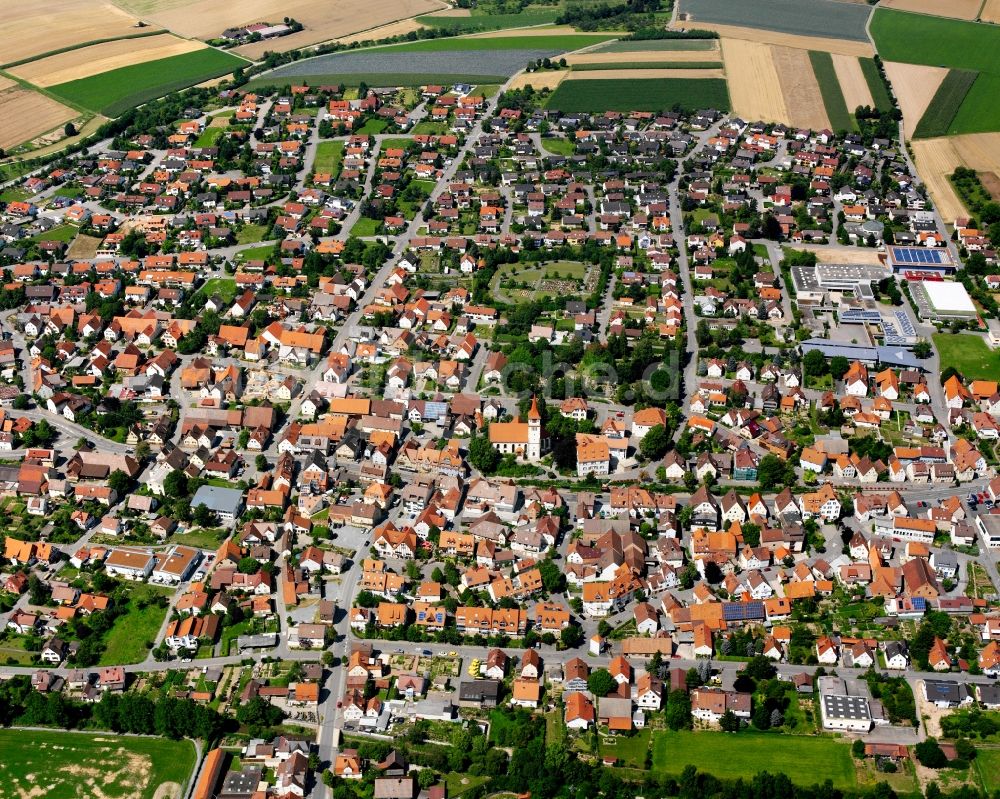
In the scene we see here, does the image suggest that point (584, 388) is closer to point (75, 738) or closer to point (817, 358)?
point (817, 358)

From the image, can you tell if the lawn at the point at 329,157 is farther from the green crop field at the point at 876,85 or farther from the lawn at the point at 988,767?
the lawn at the point at 988,767

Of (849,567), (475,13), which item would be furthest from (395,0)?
(849,567)

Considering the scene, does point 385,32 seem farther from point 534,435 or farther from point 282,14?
point 534,435

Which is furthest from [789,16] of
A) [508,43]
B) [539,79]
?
[539,79]

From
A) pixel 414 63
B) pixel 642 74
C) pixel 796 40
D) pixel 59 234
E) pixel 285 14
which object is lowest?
pixel 59 234

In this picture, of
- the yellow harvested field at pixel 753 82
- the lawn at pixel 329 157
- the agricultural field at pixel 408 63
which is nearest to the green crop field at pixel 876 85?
the yellow harvested field at pixel 753 82

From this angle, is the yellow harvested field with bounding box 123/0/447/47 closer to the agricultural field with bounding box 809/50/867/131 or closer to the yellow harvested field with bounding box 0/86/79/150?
the yellow harvested field with bounding box 0/86/79/150
